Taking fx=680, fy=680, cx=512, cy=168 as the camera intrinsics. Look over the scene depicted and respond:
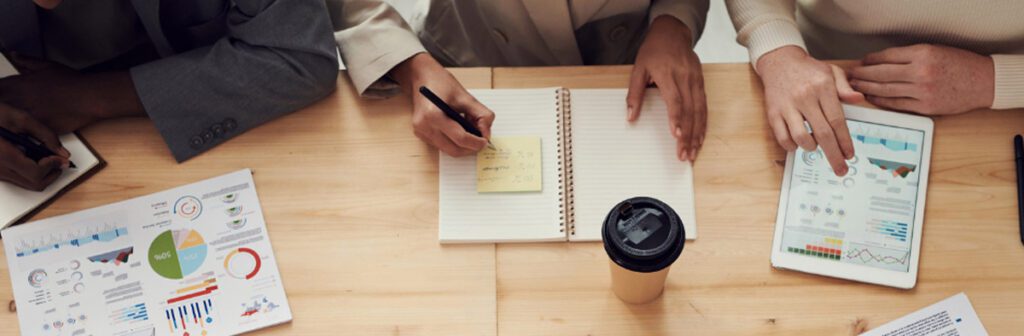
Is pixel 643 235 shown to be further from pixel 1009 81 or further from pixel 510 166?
pixel 1009 81

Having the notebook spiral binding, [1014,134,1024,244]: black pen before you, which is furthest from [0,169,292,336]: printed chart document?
[1014,134,1024,244]: black pen

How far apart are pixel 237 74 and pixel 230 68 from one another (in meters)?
0.01

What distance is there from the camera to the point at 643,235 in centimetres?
72

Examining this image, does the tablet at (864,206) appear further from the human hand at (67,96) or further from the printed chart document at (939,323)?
the human hand at (67,96)

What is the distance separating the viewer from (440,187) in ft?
3.13

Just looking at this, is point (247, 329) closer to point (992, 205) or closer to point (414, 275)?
point (414, 275)

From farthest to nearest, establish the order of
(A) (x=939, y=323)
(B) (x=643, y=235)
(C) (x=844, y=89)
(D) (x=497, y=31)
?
(D) (x=497, y=31) → (C) (x=844, y=89) → (A) (x=939, y=323) → (B) (x=643, y=235)

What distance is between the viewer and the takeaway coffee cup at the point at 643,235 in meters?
0.70

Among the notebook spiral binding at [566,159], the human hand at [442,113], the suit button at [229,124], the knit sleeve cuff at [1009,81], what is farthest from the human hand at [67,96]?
the knit sleeve cuff at [1009,81]

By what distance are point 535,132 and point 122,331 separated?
605 mm

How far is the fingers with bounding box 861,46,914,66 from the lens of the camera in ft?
3.26

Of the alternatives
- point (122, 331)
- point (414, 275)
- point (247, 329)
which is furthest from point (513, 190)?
point (122, 331)

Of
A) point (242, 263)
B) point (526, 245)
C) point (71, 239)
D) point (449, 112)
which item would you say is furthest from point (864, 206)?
point (71, 239)

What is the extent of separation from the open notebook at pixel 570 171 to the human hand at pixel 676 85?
0.02m
